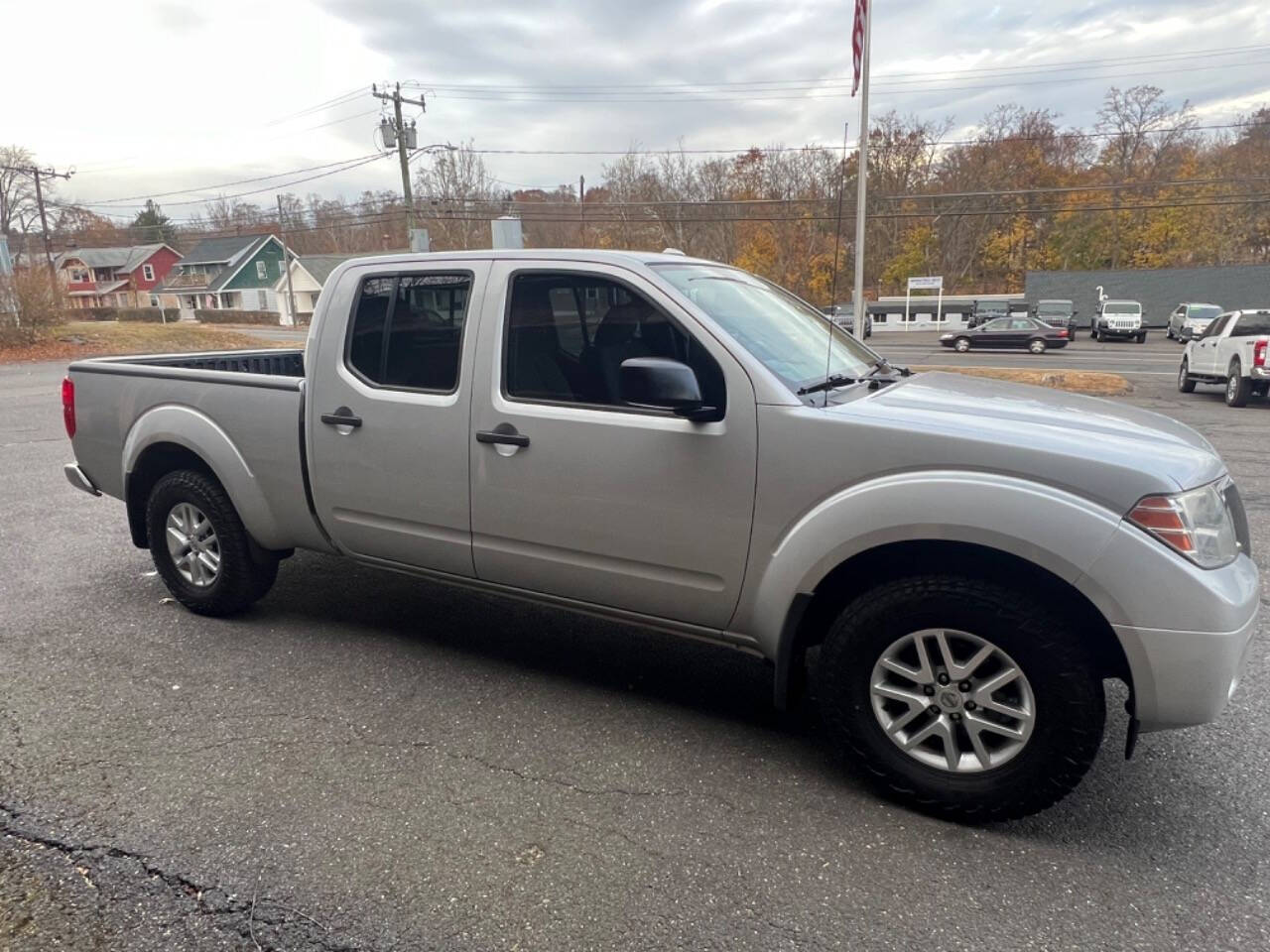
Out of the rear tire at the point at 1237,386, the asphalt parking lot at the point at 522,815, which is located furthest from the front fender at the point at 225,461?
the rear tire at the point at 1237,386

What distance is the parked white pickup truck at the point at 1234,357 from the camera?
525 inches

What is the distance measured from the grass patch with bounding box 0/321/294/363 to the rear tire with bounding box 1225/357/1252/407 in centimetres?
2058

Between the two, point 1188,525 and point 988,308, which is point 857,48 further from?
point 988,308

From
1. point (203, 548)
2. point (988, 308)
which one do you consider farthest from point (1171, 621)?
point (988, 308)

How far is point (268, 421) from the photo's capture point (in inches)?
156

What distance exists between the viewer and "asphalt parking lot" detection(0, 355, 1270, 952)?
2234 millimetres

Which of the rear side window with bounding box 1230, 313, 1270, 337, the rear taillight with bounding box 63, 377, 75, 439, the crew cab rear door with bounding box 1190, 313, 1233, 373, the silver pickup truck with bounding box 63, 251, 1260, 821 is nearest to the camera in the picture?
the silver pickup truck with bounding box 63, 251, 1260, 821

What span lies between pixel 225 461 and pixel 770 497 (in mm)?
2890

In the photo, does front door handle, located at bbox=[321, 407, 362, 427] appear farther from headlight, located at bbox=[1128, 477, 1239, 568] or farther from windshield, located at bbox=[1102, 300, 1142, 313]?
windshield, located at bbox=[1102, 300, 1142, 313]

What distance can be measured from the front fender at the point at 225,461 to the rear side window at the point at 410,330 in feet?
2.94

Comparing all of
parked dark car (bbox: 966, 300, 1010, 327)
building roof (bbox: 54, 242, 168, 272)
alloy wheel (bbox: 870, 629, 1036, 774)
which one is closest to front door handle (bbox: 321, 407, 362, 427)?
alloy wheel (bbox: 870, 629, 1036, 774)

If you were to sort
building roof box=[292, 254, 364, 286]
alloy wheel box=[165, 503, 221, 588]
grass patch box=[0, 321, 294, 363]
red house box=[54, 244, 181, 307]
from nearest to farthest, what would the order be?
alloy wheel box=[165, 503, 221, 588]
grass patch box=[0, 321, 294, 363]
building roof box=[292, 254, 364, 286]
red house box=[54, 244, 181, 307]

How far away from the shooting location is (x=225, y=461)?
13.4 ft

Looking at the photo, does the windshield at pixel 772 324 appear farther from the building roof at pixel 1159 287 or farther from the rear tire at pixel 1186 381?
the building roof at pixel 1159 287
